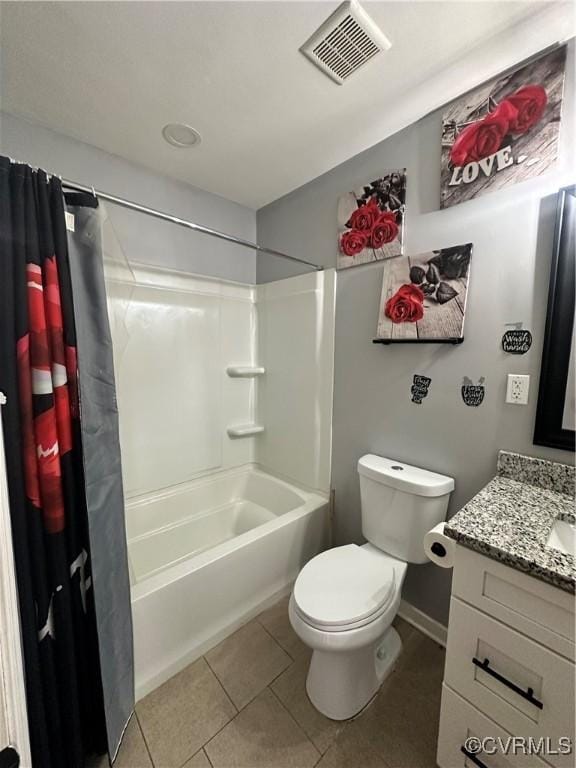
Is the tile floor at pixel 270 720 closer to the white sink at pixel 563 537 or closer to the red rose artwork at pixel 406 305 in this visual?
the white sink at pixel 563 537

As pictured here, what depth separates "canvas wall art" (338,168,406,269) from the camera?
1.53 metres

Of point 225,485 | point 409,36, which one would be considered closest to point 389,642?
point 225,485

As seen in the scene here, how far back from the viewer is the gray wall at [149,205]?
4.77 ft

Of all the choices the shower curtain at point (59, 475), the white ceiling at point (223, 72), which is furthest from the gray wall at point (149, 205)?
the shower curtain at point (59, 475)

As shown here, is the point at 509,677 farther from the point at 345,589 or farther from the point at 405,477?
the point at 405,477

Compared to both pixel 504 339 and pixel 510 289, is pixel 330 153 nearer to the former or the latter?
pixel 510 289

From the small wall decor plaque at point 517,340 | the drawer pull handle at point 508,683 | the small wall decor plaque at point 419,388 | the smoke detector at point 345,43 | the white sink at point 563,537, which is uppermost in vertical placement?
the smoke detector at point 345,43

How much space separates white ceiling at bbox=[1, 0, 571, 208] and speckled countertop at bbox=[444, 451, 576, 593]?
1552mm

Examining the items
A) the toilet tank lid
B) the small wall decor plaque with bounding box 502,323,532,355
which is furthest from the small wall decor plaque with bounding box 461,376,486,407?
the toilet tank lid

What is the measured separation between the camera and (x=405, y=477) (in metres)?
1.38

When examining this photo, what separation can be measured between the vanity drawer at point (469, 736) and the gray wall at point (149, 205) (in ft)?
6.44

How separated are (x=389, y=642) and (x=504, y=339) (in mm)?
1471

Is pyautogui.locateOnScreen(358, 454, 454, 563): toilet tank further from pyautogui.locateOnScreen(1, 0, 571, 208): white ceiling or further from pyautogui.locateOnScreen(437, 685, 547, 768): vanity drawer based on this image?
pyautogui.locateOnScreen(1, 0, 571, 208): white ceiling

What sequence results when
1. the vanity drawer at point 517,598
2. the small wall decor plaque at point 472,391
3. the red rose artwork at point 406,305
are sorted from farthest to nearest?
the red rose artwork at point 406,305
the small wall decor plaque at point 472,391
the vanity drawer at point 517,598
